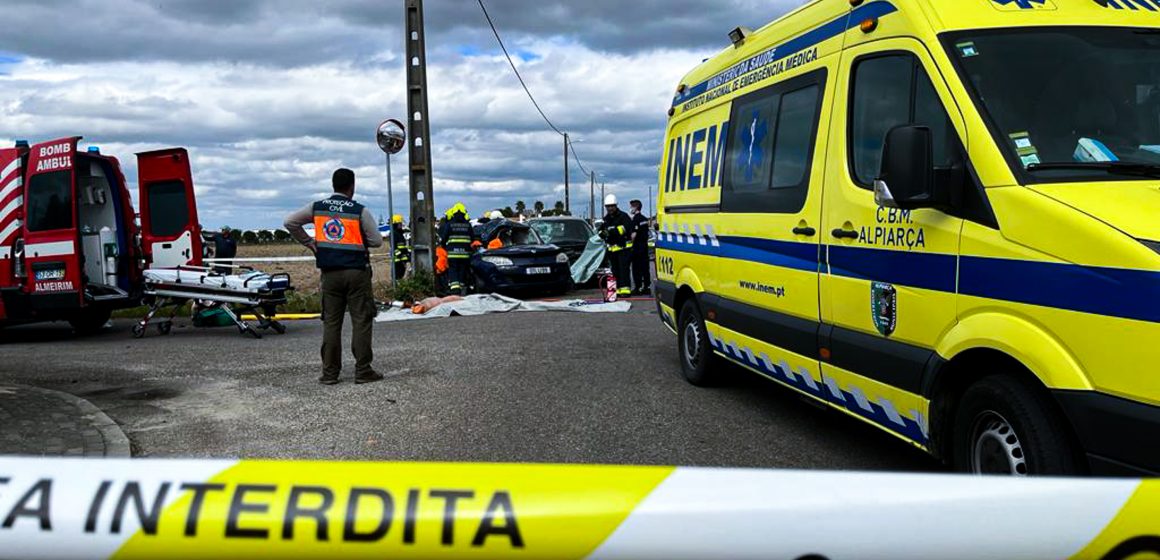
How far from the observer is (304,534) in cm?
183

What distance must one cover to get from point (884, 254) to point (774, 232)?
4.32 ft

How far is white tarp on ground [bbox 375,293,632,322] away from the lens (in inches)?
528

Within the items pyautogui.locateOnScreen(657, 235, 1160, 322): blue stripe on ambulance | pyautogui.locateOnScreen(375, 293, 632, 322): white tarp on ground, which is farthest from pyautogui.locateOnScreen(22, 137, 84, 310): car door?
pyautogui.locateOnScreen(657, 235, 1160, 322): blue stripe on ambulance

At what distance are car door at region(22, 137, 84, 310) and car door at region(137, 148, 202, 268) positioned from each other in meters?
1.12

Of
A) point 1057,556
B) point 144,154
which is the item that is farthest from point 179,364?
point 1057,556

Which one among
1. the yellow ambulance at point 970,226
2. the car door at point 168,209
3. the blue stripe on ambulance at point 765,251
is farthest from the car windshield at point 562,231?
the yellow ambulance at point 970,226

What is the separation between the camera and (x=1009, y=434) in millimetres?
3393

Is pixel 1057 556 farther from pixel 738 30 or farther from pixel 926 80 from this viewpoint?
pixel 738 30

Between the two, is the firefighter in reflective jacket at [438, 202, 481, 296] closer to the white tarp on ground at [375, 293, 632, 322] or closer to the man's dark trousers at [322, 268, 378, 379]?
the white tarp on ground at [375, 293, 632, 322]

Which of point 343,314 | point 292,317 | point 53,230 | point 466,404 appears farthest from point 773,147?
point 292,317

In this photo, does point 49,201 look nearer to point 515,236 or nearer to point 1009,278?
point 515,236

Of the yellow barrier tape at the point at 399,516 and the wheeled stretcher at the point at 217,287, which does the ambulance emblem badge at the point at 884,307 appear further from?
the wheeled stretcher at the point at 217,287

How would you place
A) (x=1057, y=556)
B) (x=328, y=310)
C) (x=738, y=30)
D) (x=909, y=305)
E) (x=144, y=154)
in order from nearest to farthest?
(x=1057, y=556) < (x=909, y=305) < (x=738, y=30) < (x=328, y=310) < (x=144, y=154)

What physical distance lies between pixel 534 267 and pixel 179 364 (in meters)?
7.45
